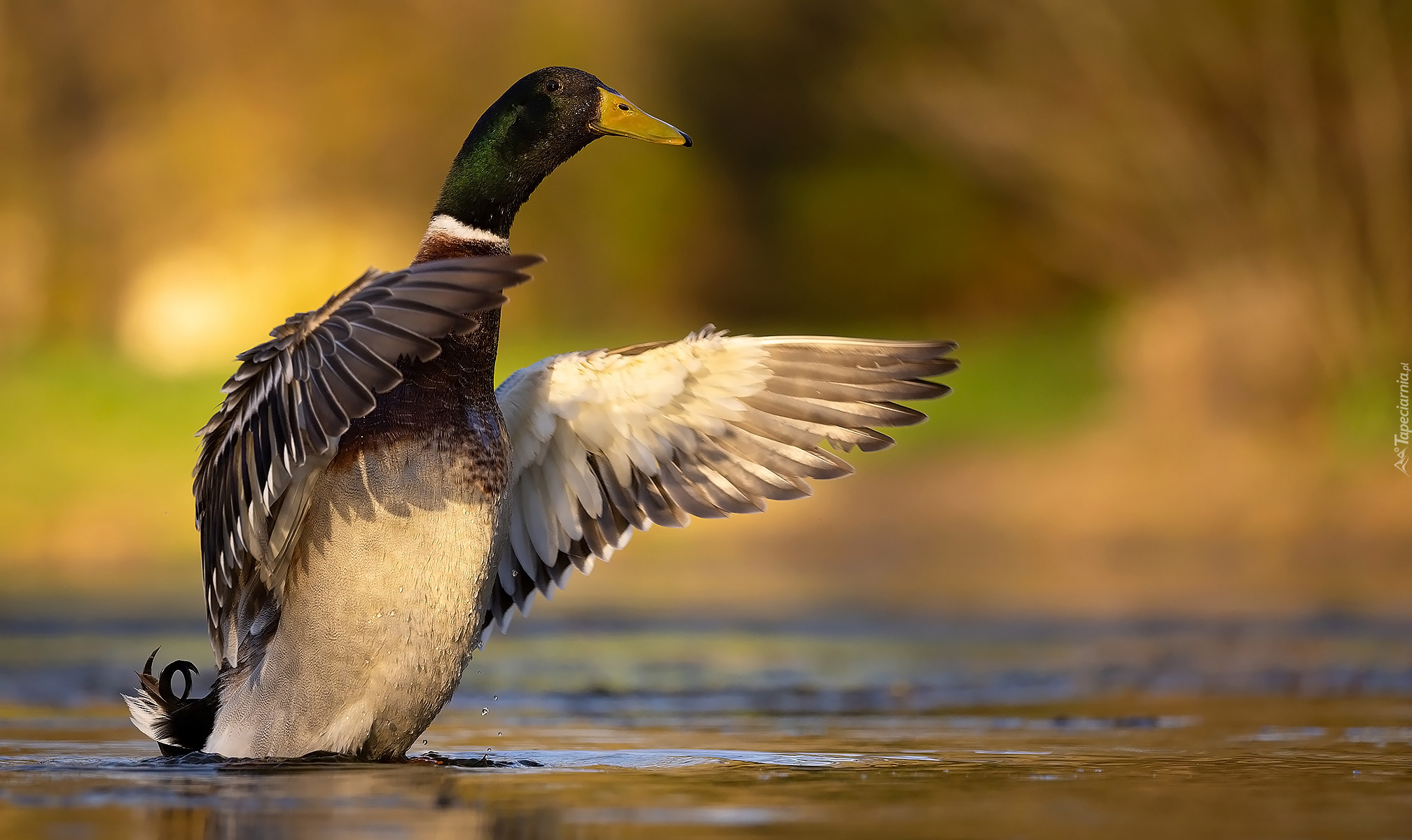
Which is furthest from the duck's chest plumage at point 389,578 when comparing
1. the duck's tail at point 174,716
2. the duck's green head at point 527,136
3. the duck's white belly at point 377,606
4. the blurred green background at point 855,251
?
the blurred green background at point 855,251

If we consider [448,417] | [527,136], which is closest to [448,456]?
[448,417]

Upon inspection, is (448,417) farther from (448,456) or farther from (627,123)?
(627,123)

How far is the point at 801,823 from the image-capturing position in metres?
4.36

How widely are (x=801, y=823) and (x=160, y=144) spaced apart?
85.0 feet

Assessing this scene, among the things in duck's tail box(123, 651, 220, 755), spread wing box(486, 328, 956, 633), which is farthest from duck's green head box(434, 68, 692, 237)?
duck's tail box(123, 651, 220, 755)

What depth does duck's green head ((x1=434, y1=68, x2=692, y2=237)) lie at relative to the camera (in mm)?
6152

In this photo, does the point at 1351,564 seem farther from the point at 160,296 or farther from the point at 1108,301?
the point at 160,296

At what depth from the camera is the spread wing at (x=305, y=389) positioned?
188 inches

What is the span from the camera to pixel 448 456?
550 centimetres

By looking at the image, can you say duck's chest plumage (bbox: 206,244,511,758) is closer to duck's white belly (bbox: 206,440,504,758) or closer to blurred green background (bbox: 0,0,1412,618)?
duck's white belly (bbox: 206,440,504,758)

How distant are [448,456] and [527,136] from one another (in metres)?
1.24

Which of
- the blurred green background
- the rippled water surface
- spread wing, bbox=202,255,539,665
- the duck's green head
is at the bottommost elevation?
the rippled water surface

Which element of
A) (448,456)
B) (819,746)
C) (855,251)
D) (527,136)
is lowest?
(819,746)

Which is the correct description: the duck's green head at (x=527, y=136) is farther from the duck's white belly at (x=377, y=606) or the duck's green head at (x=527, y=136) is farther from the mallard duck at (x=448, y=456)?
the duck's white belly at (x=377, y=606)
